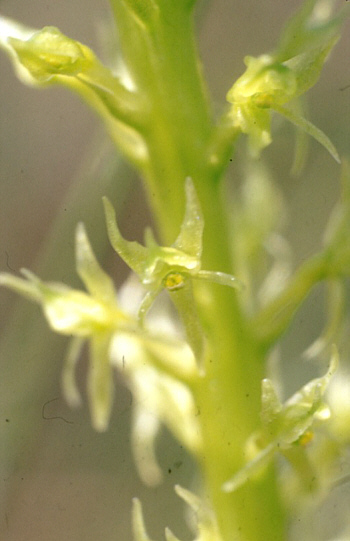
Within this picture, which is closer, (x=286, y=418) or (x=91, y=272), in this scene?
(x=286, y=418)

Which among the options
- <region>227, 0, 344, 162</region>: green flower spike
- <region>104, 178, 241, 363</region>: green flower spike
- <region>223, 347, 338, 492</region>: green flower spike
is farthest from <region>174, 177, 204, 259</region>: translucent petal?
<region>223, 347, 338, 492</region>: green flower spike

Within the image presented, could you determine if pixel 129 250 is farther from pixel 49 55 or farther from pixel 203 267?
pixel 49 55

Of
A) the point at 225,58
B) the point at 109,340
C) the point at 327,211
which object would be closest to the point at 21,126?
the point at 225,58

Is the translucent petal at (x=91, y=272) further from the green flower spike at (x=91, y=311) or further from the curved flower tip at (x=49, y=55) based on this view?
the curved flower tip at (x=49, y=55)

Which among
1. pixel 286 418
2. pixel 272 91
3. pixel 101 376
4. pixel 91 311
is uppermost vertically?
pixel 272 91

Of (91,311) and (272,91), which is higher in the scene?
(272,91)

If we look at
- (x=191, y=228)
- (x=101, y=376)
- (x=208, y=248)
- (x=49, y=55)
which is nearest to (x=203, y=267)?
(x=208, y=248)

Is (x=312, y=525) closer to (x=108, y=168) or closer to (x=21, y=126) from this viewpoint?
(x=108, y=168)
